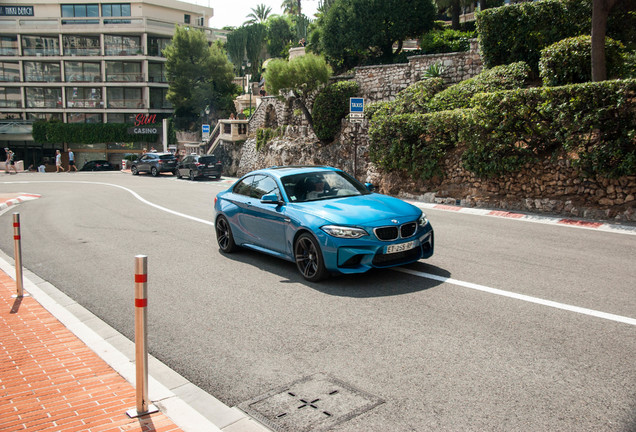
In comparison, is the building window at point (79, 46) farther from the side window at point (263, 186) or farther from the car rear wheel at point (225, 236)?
the side window at point (263, 186)

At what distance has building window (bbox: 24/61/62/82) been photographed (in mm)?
67062

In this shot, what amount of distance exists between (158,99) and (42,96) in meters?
14.1

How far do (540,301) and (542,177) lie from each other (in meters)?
9.18

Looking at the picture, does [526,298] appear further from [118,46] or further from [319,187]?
[118,46]

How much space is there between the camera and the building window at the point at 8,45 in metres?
66.9

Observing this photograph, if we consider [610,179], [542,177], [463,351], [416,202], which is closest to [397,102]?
[416,202]

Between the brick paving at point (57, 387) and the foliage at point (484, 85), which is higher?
the foliage at point (484, 85)

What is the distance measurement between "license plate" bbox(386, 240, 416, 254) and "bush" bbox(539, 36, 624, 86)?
43.6 ft

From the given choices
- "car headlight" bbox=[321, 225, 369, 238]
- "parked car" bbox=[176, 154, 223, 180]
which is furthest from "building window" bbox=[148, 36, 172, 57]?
"car headlight" bbox=[321, 225, 369, 238]

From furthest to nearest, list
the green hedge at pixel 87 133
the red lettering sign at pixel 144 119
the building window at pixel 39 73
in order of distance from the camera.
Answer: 1. the building window at pixel 39 73
2. the red lettering sign at pixel 144 119
3. the green hedge at pixel 87 133

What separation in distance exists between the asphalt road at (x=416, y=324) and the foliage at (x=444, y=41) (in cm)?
2102

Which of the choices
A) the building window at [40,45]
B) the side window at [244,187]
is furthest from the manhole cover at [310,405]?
the building window at [40,45]

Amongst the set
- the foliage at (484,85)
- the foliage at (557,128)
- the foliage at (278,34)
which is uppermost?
the foliage at (278,34)

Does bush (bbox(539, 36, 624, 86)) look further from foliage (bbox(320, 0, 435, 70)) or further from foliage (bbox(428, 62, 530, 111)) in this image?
foliage (bbox(320, 0, 435, 70))
